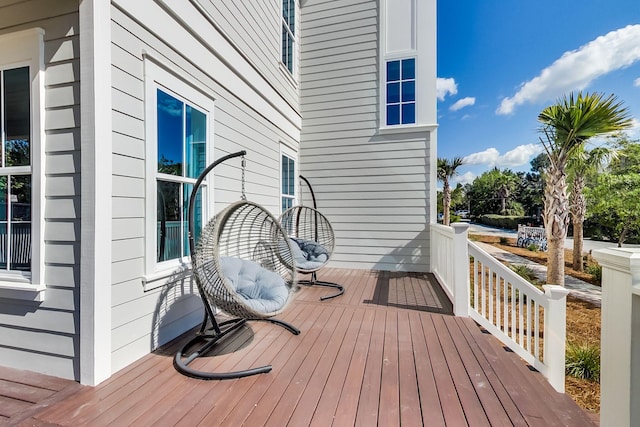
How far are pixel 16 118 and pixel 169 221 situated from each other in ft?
4.11

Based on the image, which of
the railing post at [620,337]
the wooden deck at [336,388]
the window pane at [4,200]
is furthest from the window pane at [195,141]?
the railing post at [620,337]

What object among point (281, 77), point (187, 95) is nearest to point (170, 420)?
point (187, 95)

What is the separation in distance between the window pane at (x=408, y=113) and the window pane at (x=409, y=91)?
0.12m

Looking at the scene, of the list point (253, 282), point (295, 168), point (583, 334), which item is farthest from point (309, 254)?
point (583, 334)

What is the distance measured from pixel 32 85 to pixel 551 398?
13.1 feet

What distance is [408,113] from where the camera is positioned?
18.5 feet

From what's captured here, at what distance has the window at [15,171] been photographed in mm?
2070

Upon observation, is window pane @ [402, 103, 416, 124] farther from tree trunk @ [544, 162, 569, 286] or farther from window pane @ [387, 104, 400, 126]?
tree trunk @ [544, 162, 569, 286]

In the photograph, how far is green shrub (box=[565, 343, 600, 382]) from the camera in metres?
3.41

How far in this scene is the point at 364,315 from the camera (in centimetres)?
329

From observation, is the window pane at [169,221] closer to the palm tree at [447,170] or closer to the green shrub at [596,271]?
the green shrub at [596,271]

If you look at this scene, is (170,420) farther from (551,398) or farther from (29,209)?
(551,398)

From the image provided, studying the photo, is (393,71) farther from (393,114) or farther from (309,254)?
(309,254)

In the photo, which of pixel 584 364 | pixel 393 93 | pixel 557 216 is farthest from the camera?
pixel 393 93
